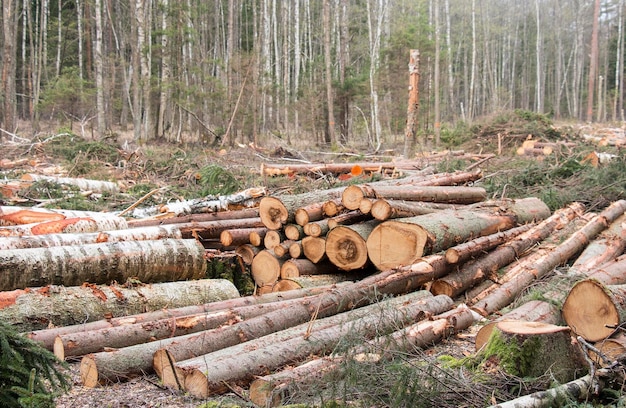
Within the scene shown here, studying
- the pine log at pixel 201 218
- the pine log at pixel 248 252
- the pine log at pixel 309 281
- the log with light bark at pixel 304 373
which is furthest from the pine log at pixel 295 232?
the log with light bark at pixel 304 373

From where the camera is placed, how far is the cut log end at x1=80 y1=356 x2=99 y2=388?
395 centimetres

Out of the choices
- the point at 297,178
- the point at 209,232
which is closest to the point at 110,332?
the point at 209,232

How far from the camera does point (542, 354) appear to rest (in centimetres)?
356

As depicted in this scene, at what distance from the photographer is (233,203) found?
8.58 m

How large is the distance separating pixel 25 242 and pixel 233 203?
322 cm

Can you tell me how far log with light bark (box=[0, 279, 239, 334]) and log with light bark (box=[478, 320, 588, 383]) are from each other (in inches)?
128

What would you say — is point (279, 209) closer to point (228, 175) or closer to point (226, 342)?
point (226, 342)

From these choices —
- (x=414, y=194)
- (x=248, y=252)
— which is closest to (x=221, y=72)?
(x=414, y=194)

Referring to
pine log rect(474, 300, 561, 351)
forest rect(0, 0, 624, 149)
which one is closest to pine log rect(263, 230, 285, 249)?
pine log rect(474, 300, 561, 351)

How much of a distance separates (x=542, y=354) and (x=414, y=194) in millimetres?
4568

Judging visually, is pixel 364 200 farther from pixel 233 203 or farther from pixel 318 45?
pixel 318 45

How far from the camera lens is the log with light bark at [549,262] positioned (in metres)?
5.96

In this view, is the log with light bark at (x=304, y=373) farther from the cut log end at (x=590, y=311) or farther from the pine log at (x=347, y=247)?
the pine log at (x=347, y=247)

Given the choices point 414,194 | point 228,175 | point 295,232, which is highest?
point 228,175
